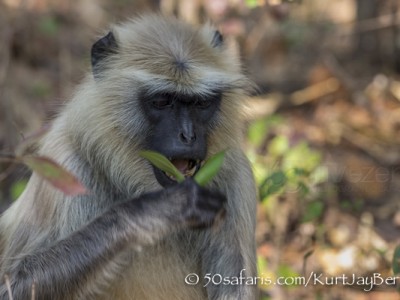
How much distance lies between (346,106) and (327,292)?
3.25 meters

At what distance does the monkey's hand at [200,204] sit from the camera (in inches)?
147

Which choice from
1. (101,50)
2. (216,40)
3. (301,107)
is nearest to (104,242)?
(101,50)

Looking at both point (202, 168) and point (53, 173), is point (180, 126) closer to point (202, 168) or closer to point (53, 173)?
point (202, 168)

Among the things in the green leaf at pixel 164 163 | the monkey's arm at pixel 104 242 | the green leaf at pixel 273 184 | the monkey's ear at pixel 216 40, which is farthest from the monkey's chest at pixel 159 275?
the monkey's ear at pixel 216 40

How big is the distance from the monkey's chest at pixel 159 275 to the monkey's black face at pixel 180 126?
50 centimetres

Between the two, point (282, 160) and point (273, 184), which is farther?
point (282, 160)

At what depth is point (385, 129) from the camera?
8492mm

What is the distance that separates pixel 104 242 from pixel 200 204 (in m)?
0.55

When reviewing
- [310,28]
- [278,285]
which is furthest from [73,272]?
[310,28]

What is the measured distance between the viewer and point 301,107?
9031 mm

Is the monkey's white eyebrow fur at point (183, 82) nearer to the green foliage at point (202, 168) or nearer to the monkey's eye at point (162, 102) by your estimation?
the monkey's eye at point (162, 102)

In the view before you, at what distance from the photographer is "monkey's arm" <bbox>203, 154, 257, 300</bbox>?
4559mm

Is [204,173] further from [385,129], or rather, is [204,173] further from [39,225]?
[385,129]

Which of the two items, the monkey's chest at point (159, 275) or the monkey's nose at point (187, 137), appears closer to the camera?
→ the monkey's nose at point (187, 137)
